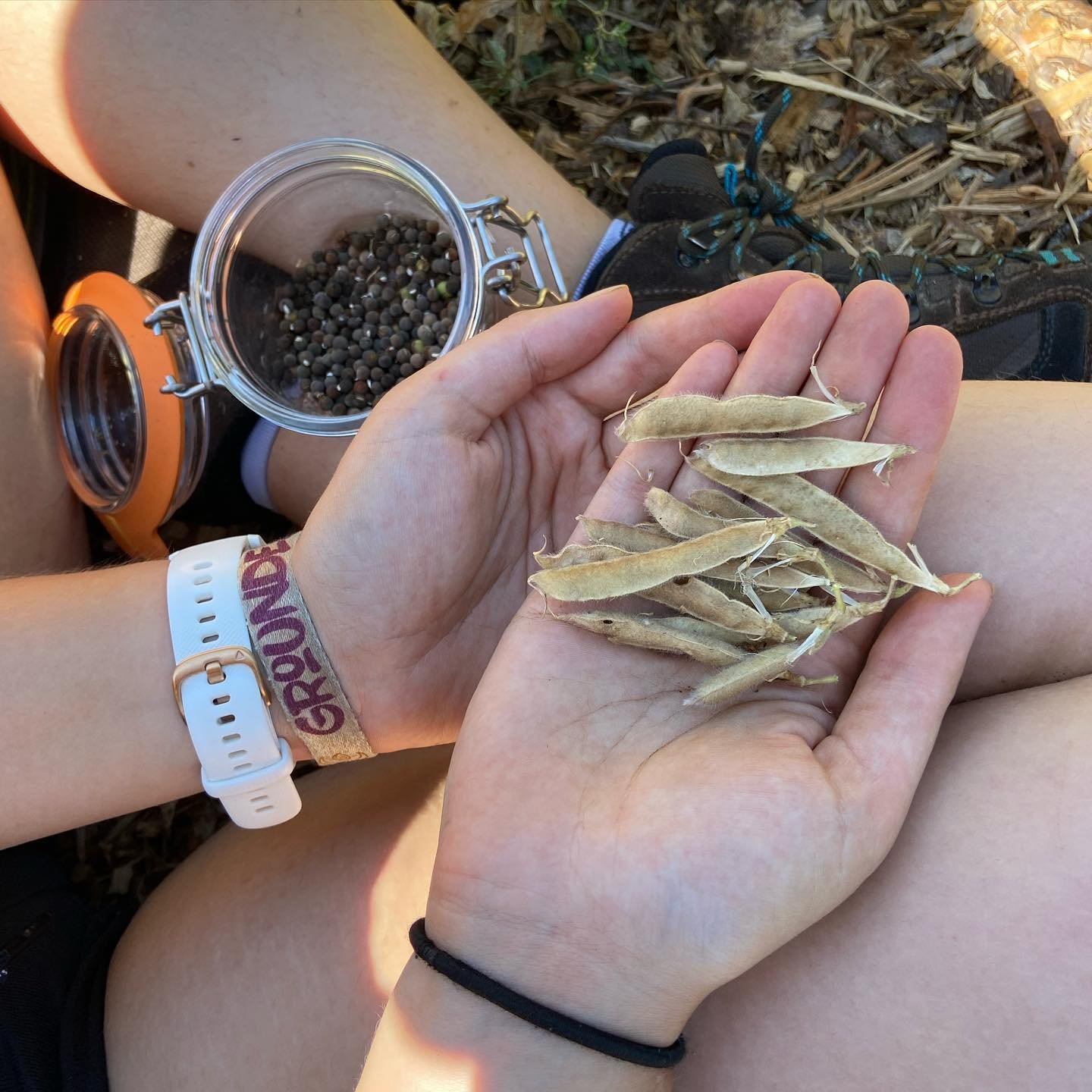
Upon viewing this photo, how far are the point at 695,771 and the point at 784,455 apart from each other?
0.60 meters

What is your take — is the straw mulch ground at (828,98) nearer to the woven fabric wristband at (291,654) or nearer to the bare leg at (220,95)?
the bare leg at (220,95)

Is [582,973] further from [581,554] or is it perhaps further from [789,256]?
[789,256]

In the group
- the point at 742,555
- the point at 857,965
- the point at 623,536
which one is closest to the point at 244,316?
the point at 623,536

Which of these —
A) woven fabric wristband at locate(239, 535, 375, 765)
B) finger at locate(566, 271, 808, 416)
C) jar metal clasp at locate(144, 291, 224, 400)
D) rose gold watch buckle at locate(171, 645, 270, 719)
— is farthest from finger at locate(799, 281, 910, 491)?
jar metal clasp at locate(144, 291, 224, 400)

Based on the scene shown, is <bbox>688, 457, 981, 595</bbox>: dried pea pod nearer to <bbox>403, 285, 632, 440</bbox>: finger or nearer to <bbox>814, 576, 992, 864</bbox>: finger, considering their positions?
<bbox>814, 576, 992, 864</bbox>: finger

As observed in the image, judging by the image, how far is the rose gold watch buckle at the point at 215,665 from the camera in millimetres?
1819

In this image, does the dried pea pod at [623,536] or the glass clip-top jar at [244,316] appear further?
the glass clip-top jar at [244,316]

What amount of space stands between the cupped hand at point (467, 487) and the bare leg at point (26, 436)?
100 centimetres

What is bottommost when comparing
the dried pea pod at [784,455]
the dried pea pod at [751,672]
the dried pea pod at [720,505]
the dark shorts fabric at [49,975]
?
the dark shorts fabric at [49,975]

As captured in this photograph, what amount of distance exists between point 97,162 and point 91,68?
10.1 inches

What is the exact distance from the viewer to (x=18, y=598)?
1.97 meters

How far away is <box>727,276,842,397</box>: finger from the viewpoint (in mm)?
1728

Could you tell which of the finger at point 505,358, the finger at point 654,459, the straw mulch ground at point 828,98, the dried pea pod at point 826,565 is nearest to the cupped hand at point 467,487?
the finger at point 505,358

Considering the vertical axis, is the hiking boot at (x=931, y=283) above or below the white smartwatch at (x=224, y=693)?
above
